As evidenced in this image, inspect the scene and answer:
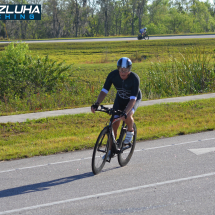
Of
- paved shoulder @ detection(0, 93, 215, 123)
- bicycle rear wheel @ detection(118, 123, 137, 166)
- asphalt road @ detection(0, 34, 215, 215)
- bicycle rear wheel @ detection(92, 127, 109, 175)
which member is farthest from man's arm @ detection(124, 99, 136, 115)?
paved shoulder @ detection(0, 93, 215, 123)

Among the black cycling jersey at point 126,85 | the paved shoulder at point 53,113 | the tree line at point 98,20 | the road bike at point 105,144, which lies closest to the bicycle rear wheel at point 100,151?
the road bike at point 105,144

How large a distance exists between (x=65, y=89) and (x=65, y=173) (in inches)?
467

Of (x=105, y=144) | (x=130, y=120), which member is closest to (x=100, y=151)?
(x=105, y=144)

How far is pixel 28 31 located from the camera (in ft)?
260

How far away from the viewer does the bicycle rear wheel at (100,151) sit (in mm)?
6074

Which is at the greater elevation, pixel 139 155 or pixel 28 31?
pixel 28 31

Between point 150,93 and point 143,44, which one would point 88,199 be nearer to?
point 150,93

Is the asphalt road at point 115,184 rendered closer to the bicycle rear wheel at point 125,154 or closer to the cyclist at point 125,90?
the bicycle rear wheel at point 125,154

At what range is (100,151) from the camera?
620 cm

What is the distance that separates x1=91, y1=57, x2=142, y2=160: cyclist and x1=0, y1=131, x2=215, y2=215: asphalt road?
0.76 m

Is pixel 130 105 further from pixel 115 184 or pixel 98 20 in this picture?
pixel 98 20

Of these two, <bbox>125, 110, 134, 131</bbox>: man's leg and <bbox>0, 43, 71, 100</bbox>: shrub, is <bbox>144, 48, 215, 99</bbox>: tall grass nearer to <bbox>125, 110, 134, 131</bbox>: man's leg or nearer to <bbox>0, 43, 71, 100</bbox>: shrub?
<bbox>0, 43, 71, 100</bbox>: shrub

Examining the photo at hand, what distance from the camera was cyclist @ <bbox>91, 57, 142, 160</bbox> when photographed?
6.02 meters

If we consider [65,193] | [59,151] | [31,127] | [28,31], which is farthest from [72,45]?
[28,31]
